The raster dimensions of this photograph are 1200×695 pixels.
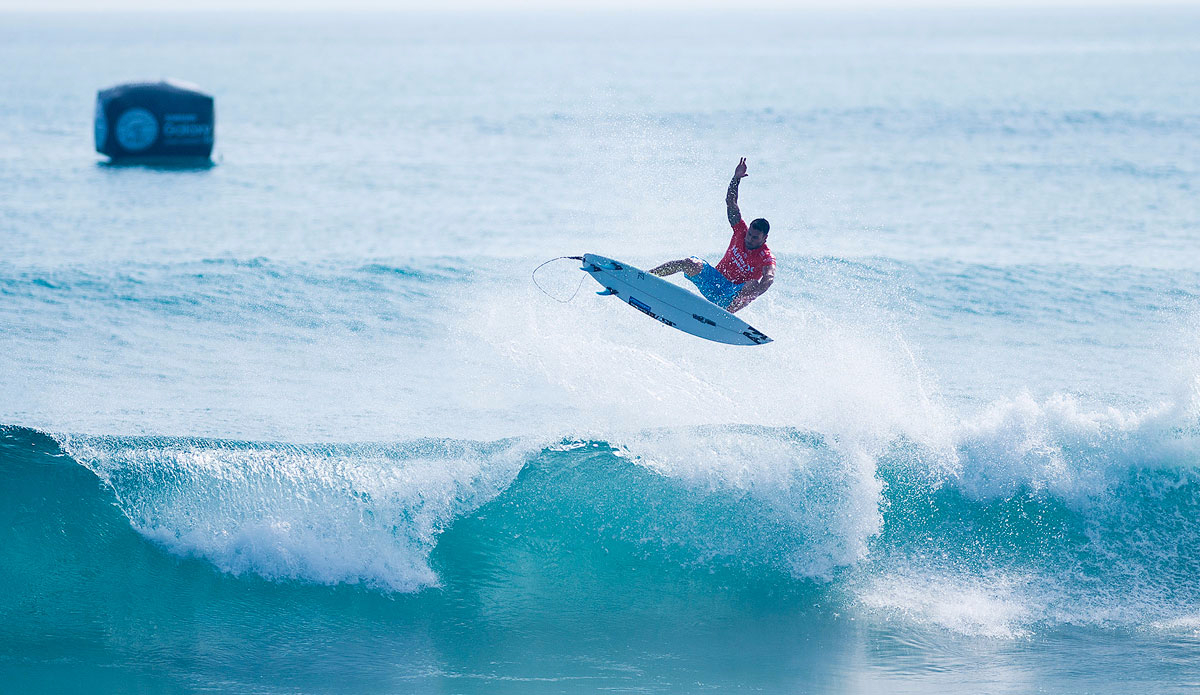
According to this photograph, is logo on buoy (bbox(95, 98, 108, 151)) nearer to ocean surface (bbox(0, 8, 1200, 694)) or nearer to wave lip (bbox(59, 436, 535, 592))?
ocean surface (bbox(0, 8, 1200, 694))

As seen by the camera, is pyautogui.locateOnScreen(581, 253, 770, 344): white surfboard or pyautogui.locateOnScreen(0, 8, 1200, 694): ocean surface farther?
pyautogui.locateOnScreen(581, 253, 770, 344): white surfboard

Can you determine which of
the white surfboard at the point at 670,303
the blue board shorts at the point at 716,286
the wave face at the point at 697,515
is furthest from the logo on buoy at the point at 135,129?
the blue board shorts at the point at 716,286

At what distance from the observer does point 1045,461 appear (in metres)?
9.77

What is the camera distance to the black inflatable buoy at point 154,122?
31.8 meters

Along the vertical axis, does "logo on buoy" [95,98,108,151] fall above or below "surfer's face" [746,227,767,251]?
above

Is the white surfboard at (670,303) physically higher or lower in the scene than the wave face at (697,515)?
higher

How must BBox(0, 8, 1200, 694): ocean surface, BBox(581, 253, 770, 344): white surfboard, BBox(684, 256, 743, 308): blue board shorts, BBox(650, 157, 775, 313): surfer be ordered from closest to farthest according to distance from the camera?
BBox(0, 8, 1200, 694): ocean surface < BBox(650, 157, 775, 313): surfer < BBox(581, 253, 770, 344): white surfboard < BBox(684, 256, 743, 308): blue board shorts

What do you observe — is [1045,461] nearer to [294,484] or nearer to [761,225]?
[761,225]

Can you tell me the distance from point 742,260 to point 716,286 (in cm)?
36

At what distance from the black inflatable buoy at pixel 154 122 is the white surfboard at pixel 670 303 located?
84.2 ft

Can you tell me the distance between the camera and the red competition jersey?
9.69 m

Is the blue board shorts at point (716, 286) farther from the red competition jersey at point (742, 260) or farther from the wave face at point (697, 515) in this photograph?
the wave face at point (697, 515)

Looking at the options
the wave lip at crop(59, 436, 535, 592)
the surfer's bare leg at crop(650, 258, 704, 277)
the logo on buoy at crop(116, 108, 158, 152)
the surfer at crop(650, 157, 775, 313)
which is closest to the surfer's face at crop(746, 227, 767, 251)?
the surfer at crop(650, 157, 775, 313)

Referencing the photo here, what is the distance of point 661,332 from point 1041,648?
19.5ft
